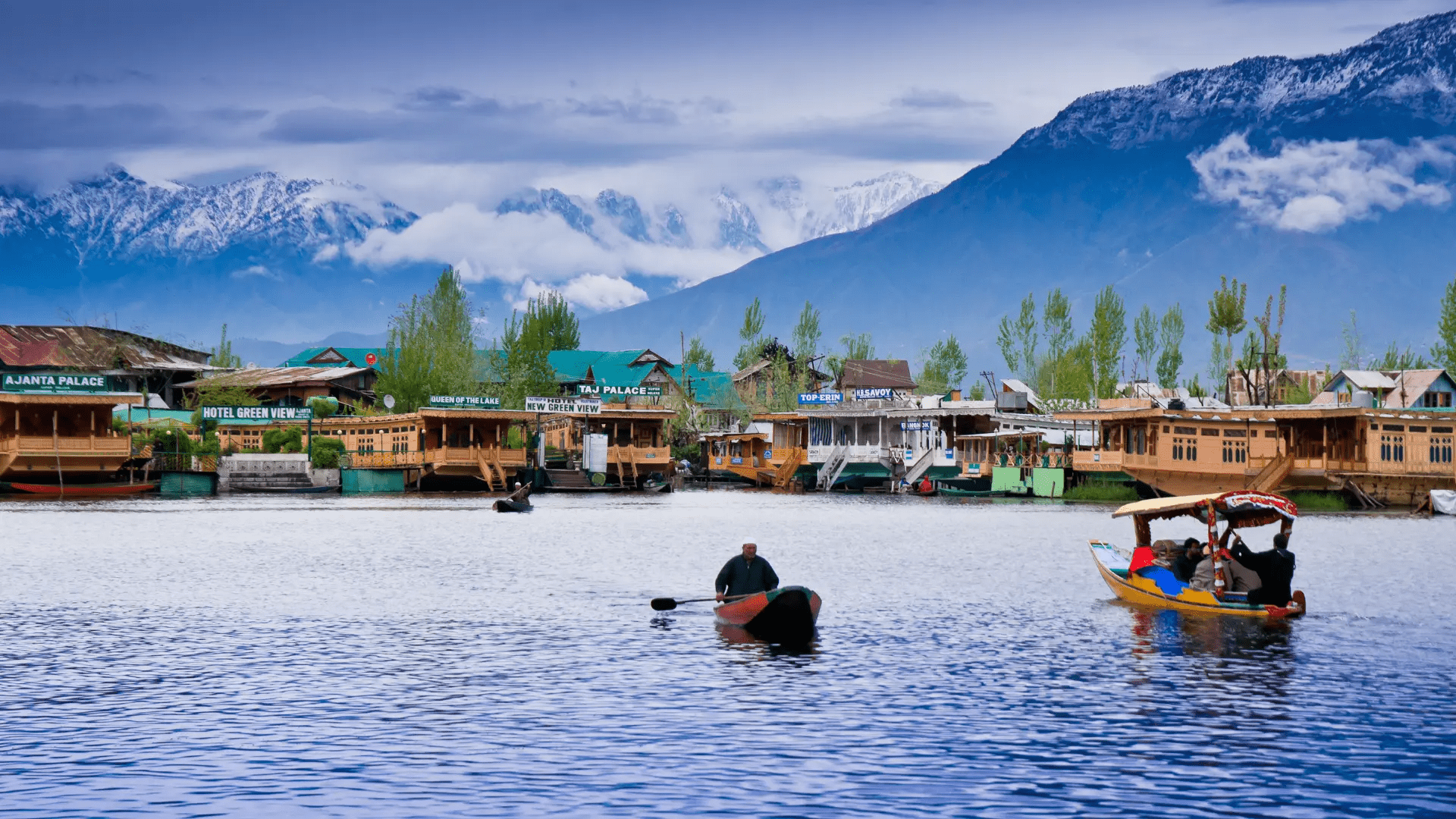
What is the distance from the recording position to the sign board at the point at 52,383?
79625 mm

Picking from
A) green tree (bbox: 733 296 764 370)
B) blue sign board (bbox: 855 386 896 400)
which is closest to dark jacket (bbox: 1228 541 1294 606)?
blue sign board (bbox: 855 386 896 400)

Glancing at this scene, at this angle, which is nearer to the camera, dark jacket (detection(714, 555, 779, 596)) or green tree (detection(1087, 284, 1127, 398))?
dark jacket (detection(714, 555, 779, 596))

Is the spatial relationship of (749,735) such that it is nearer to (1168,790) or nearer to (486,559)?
(1168,790)

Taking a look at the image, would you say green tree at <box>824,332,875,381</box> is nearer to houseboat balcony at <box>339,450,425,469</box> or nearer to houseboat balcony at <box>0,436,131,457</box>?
houseboat balcony at <box>339,450,425,469</box>

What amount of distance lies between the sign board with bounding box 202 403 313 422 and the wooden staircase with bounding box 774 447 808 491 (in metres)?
36.5

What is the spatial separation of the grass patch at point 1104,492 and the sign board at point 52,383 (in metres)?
57.4

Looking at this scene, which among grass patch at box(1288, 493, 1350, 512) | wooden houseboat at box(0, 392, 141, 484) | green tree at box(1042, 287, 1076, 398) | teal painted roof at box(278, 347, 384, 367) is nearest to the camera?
grass patch at box(1288, 493, 1350, 512)

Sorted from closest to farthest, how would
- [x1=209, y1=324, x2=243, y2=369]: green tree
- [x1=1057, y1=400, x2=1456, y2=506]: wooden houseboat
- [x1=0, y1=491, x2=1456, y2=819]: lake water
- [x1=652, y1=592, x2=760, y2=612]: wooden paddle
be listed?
1. [x1=0, y1=491, x2=1456, y2=819]: lake water
2. [x1=652, y1=592, x2=760, y2=612]: wooden paddle
3. [x1=1057, y1=400, x2=1456, y2=506]: wooden houseboat
4. [x1=209, y1=324, x2=243, y2=369]: green tree

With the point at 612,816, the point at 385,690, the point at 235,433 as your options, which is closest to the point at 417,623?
the point at 385,690

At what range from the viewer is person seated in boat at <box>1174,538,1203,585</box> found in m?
31.6

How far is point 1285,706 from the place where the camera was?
70.0 feet

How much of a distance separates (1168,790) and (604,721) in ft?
24.8

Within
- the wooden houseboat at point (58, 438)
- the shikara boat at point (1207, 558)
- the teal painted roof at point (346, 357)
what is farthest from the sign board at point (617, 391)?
the shikara boat at point (1207, 558)

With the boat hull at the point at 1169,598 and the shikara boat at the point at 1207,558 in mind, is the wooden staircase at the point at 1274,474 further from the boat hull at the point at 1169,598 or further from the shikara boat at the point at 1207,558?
the shikara boat at the point at 1207,558
